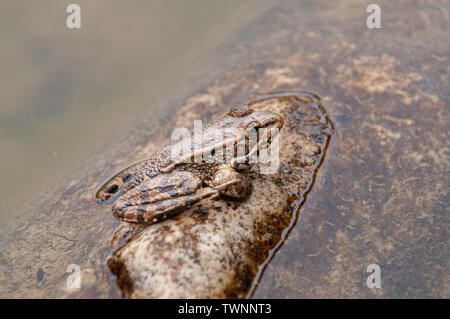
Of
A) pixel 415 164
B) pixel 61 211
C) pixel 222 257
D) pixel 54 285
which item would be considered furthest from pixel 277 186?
pixel 61 211

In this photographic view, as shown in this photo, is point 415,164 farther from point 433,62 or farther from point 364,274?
point 433,62

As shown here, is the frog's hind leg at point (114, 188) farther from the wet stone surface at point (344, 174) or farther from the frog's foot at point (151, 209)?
the frog's foot at point (151, 209)

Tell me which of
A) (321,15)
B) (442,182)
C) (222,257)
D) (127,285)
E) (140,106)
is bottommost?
(127,285)

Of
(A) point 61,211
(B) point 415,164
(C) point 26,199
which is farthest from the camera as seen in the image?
(C) point 26,199

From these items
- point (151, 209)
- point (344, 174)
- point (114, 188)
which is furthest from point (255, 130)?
point (114, 188)

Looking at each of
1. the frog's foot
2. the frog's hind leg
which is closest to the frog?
the frog's foot

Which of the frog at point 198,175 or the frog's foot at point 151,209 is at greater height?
the frog at point 198,175

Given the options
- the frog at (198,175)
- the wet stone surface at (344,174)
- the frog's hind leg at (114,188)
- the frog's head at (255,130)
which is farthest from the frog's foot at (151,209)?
the frog's hind leg at (114,188)

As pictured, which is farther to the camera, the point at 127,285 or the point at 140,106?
the point at 140,106

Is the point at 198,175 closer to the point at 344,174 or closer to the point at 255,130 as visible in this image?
the point at 255,130
